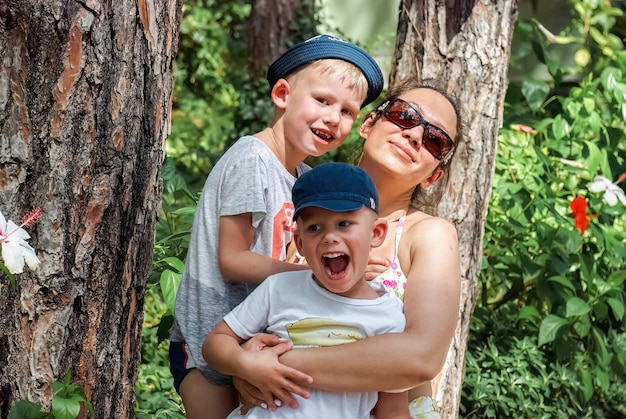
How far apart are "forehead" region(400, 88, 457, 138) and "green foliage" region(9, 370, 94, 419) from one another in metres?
1.17

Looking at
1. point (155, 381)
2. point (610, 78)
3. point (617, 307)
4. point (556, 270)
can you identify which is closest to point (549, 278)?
point (556, 270)

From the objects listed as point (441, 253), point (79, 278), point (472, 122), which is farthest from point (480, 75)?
point (79, 278)

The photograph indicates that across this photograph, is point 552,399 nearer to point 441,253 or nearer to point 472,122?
point 472,122

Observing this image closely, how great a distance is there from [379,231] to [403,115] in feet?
1.51

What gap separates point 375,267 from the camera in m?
2.47

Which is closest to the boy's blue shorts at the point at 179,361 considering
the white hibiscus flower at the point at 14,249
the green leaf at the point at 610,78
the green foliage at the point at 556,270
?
the white hibiscus flower at the point at 14,249

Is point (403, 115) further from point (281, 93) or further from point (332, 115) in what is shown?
point (281, 93)

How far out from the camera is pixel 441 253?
245 centimetres

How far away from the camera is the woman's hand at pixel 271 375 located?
87.8 inches

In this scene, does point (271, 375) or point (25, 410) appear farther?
point (271, 375)

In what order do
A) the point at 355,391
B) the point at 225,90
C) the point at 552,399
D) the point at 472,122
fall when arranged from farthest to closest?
the point at 225,90 < the point at 552,399 < the point at 472,122 < the point at 355,391

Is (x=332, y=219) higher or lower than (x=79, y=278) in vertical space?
higher

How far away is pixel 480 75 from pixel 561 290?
1.37m

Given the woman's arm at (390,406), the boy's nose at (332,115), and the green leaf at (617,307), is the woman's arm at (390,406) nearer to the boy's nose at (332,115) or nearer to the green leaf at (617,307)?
the boy's nose at (332,115)
